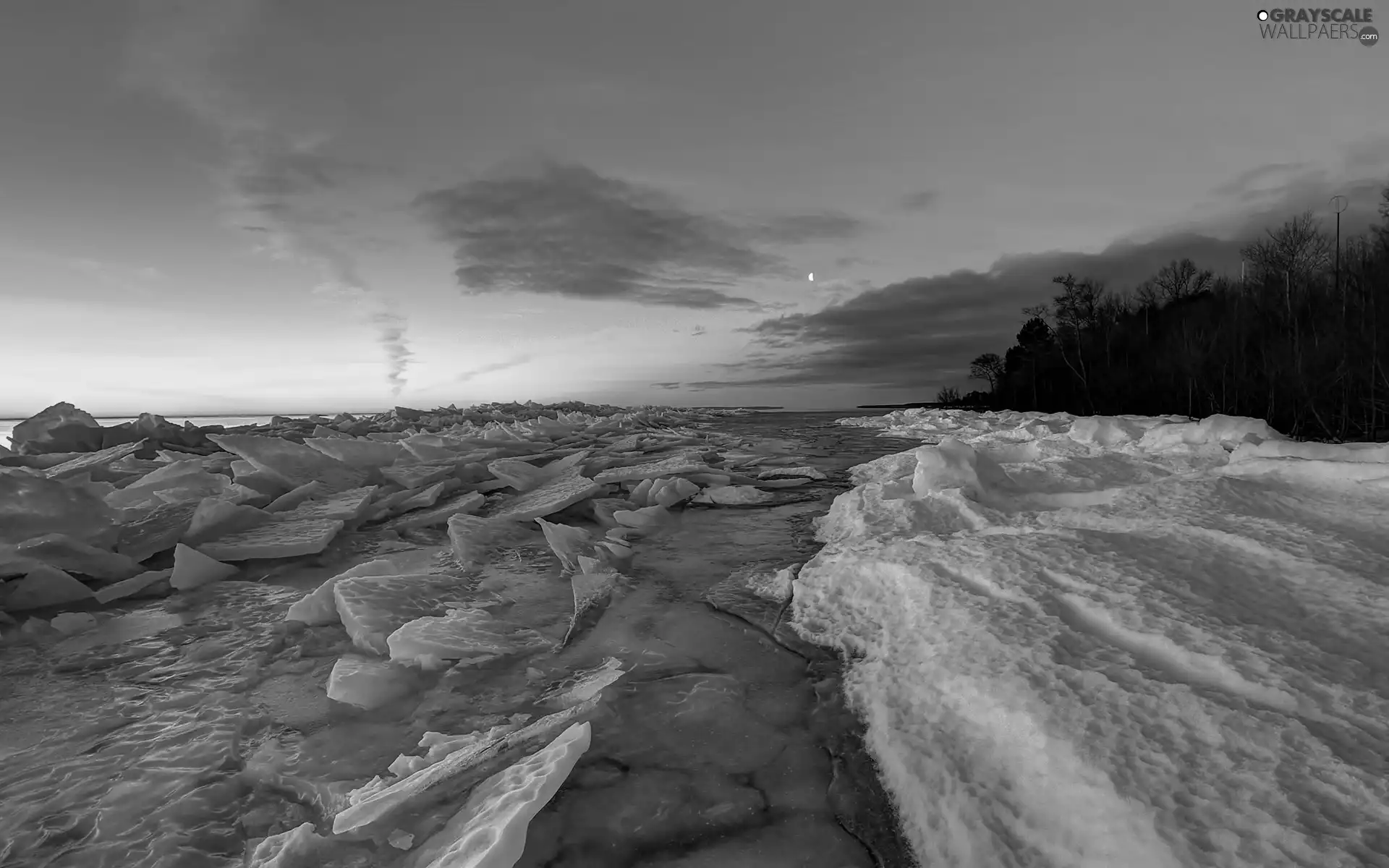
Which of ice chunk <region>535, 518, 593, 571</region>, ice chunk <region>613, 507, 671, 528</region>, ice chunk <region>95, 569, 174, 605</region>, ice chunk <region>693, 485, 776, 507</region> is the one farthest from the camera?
ice chunk <region>693, 485, 776, 507</region>

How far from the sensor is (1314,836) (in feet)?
2.41

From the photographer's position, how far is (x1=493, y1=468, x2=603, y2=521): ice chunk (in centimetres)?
341

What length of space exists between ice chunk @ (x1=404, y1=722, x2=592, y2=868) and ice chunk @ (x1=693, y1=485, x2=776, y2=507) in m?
3.03

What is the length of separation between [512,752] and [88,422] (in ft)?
18.7

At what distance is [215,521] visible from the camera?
2496mm

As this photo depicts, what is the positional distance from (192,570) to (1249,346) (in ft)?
78.1

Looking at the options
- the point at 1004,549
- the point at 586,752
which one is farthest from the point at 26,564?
the point at 1004,549

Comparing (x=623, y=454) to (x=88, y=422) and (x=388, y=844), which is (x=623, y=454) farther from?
(x=388, y=844)

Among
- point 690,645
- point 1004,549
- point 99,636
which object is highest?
point 1004,549

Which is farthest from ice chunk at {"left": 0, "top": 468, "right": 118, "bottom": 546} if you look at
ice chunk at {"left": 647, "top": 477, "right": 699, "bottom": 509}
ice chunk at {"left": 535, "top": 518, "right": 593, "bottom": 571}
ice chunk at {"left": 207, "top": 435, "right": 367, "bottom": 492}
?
ice chunk at {"left": 647, "top": 477, "right": 699, "bottom": 509}

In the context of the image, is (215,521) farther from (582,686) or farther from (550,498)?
(582,686)

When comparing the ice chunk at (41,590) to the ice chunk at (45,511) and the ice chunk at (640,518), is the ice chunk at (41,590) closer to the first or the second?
the ice chunk at (45,511)

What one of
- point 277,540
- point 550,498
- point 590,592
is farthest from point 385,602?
point 550,498

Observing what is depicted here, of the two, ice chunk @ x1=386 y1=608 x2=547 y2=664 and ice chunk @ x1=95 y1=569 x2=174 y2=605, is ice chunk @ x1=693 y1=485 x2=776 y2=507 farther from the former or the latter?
ice chunk @ x1=95 y1=569 x2=174 y2=605
